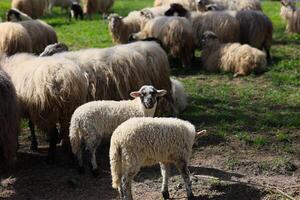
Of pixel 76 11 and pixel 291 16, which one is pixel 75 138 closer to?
pixel 291 16

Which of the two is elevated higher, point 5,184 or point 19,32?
point 19,32

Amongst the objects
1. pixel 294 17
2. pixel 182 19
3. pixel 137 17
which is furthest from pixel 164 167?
pixel 294 17

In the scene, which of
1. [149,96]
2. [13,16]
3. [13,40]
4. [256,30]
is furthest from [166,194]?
[13,16]

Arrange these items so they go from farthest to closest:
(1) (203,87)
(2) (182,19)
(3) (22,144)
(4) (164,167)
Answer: (2) (182,19) → (1) (203,87) → (3) (22,144) → (4) (164,167)

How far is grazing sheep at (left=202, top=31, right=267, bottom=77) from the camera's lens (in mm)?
11273

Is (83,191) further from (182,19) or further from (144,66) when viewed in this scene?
(182,19)

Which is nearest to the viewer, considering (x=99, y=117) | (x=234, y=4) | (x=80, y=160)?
(x=99, y=117)

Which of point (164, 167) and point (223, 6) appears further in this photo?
point (223, 6)

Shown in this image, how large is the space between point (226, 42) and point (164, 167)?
7.05 metres

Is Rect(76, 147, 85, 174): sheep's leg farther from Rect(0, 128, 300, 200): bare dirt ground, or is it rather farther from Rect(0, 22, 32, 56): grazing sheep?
Rect(0, 22, 32, 56): grazing sheep

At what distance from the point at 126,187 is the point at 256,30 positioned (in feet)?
25.5

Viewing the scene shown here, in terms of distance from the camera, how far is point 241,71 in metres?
11.3

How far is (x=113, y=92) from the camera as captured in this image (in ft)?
26.5

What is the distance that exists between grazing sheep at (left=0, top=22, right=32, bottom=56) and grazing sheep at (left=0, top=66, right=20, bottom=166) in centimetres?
275
